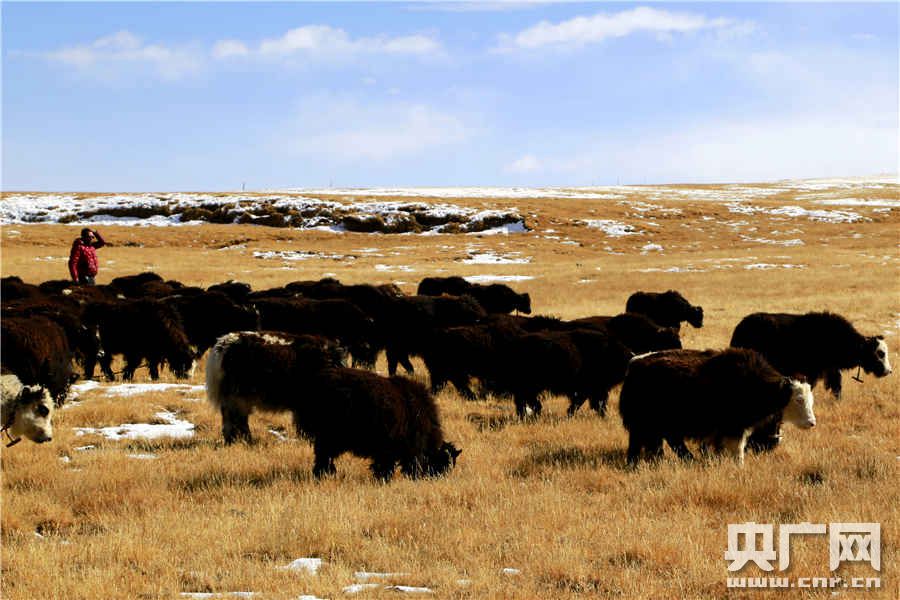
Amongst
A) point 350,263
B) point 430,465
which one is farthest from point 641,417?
point 350,263

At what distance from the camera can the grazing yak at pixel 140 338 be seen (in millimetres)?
14172

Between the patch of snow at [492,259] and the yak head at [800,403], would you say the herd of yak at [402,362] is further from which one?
the patch of snow at [492,259]

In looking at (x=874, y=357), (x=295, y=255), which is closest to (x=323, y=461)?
(x=874, y=357)

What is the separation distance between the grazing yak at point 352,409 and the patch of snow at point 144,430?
1100 mm

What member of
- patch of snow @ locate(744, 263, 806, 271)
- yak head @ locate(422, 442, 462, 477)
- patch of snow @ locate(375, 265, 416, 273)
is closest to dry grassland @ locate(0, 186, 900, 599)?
yak head @ locate(422, 442, 462, 477)

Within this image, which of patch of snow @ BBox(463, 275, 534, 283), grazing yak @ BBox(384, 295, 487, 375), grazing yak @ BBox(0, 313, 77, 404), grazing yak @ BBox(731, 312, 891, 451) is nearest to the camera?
grazing yak @ BBox(0, 313, 77, 404)

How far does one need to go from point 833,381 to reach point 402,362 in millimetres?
7460

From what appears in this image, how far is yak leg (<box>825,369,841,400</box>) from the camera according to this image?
1264cm

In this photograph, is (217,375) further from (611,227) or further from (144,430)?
(611,227)

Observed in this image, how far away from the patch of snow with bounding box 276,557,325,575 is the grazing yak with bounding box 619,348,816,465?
4012 millimetres

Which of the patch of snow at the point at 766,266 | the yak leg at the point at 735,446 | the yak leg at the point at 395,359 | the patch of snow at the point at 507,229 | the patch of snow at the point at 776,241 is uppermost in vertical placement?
the patch of snow at the point at 507,229

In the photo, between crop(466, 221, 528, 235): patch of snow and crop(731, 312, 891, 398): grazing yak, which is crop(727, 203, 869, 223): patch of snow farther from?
crop(731, 312, 891, 398): grazing yak

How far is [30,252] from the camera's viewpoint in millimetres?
47094

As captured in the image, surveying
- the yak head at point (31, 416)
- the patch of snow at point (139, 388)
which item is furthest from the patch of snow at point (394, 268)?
the yak head at point (31, 416)
